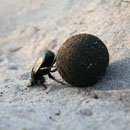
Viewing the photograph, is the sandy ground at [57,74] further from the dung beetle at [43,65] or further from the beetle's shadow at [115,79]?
the dung beetle at [43,65]

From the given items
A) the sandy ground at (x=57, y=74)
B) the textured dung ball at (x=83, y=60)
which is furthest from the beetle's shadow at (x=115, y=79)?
the textured dung ball at (x=83, y=60)

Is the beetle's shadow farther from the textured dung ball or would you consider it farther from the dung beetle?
the dung beetle

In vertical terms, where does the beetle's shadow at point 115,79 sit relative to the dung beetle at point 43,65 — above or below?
below

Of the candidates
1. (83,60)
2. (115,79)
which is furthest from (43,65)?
(115,79)

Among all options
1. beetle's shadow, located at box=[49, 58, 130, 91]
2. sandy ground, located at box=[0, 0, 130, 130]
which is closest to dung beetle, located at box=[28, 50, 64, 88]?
sandy ground, located at box=[0, 0, 130, 130]

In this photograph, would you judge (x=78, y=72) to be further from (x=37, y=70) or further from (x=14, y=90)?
(x=14, y=90)

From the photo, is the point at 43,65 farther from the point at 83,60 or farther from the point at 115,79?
the point at 115,79
